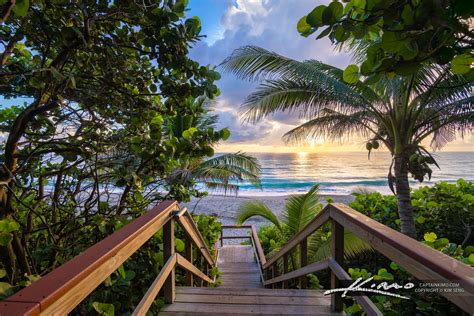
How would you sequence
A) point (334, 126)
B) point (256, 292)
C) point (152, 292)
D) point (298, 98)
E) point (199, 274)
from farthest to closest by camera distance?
1. point (334, 126)
2. point (298, 98)
3. point (199, 274)
4. point (256, 292)
5. point (152, 292)

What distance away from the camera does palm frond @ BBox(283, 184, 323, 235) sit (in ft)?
16.9

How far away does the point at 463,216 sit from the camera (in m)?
4.43

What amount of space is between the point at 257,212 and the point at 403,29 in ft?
20.2

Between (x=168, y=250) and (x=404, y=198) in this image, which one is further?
(x=404, y=198)

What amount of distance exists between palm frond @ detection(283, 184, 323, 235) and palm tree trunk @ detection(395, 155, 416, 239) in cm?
147

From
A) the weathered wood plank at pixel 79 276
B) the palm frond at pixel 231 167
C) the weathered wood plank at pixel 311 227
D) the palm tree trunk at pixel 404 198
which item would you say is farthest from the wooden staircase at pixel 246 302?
the palm frond at pixel 231 167

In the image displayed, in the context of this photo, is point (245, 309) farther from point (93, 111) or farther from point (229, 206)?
point (229, 206)

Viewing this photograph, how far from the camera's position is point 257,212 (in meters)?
6.57

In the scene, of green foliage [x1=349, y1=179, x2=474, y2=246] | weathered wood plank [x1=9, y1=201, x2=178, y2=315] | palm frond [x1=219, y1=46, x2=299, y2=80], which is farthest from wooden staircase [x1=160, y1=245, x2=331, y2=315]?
palm frond [x1=219, y1=46, x2=299, y2=80]

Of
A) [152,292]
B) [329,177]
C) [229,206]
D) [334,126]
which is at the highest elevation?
[334,126]

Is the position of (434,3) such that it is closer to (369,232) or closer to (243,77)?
(369,232)

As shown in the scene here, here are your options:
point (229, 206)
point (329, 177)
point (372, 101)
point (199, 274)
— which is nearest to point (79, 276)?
point (199, 274)

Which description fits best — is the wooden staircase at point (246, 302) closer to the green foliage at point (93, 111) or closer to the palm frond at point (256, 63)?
the green foliage at point (93, 111)

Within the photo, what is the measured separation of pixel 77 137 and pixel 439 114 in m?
5.31
